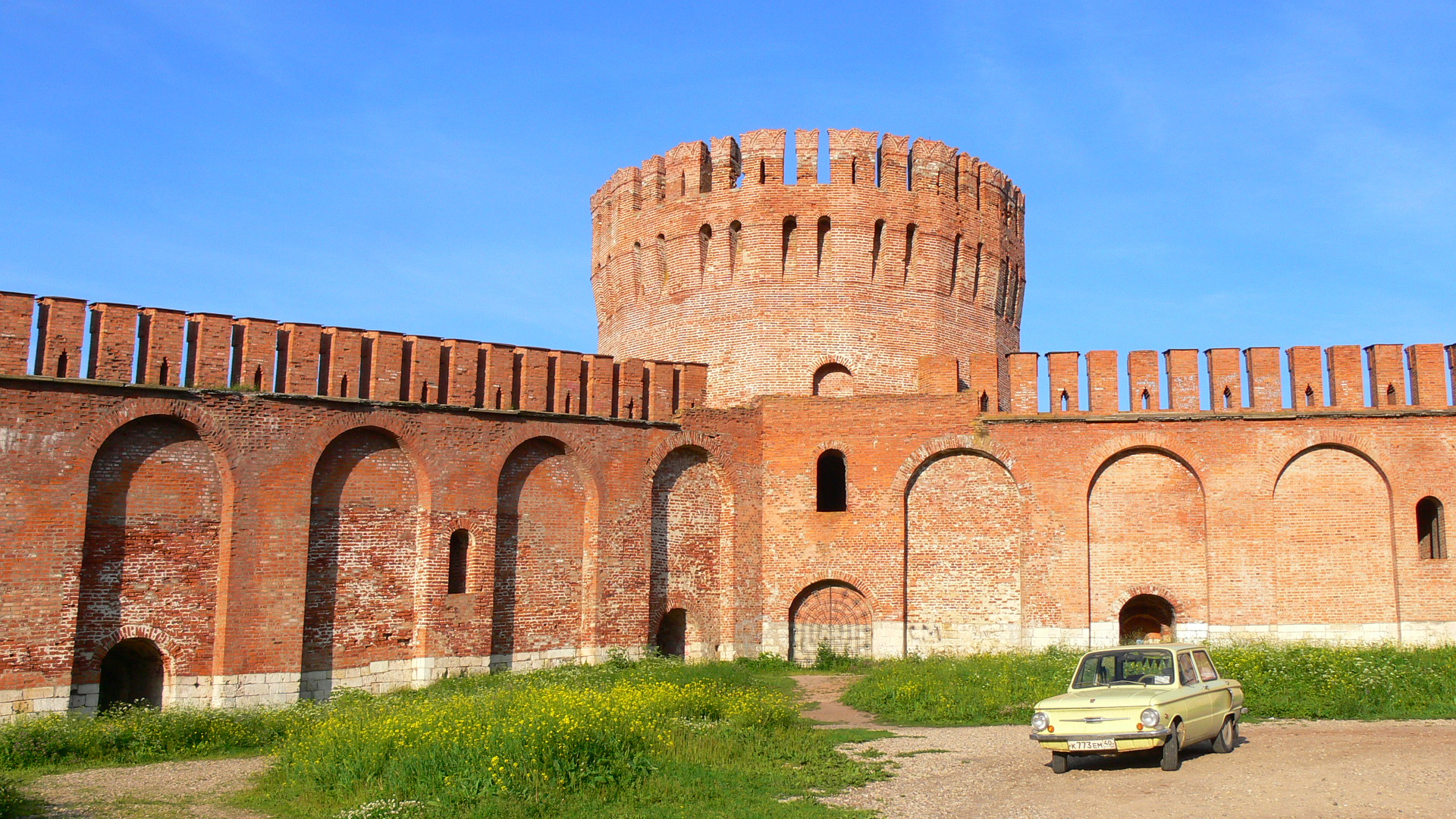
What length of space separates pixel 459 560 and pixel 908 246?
36.9ft

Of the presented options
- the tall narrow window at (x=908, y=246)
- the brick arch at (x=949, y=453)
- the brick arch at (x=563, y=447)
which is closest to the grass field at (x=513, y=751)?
the brick arch at (x=563, y=447)

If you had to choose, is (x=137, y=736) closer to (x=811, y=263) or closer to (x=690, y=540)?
(x=690, y=540)

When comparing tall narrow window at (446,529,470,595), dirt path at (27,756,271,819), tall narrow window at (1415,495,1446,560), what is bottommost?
dirt path at (27,756,271,819)

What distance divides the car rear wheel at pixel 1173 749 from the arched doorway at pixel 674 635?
37.2ft

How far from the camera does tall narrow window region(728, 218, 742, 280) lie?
23047mm

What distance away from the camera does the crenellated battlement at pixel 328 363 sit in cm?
1527

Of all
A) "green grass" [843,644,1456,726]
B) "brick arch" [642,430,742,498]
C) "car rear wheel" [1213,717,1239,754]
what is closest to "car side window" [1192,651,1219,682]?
"car rear wheel" [1213,717,1239,754]

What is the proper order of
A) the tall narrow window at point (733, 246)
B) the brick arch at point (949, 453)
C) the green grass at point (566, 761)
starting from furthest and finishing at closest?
the tall narrow window at point (733, 246) → the brick arch at point (949, 453) → the green grass at point (566, 761)

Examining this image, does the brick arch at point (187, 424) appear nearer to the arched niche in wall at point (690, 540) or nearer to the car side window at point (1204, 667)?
the arched niche in wall at point (690, 540)

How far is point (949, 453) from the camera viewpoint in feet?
66.9

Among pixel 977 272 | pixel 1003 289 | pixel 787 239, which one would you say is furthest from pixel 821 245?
pixel 1003 289

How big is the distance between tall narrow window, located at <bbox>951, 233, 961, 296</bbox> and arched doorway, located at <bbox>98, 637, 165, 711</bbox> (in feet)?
53.6

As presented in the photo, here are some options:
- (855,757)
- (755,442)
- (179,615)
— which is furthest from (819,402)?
(179,615)

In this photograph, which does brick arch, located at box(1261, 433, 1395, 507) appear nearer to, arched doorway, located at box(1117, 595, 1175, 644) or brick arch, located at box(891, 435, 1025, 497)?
arched doorway, located at box(1117, 595, 1175, 644)
